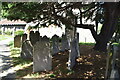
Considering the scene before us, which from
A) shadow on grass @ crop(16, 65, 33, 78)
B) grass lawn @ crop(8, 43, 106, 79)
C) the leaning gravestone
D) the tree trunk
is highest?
the tree trunk

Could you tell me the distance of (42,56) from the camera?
277 inches

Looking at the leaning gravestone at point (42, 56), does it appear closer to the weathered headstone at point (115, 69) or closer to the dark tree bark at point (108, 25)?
the dark tree bark at point (108, 25)

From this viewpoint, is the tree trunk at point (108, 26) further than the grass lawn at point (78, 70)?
Yes

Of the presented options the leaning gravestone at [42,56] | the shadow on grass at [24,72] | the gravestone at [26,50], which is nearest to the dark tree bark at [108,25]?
the leaning gravestone at [42,56]

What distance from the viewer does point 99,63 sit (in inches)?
285

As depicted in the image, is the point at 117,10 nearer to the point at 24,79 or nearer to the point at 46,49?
the point at 46,49

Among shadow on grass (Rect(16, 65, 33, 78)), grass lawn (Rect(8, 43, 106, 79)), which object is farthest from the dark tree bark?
shadow on grass (Rect(16, 65, 33, 78))

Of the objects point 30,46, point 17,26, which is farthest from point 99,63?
point 17,26

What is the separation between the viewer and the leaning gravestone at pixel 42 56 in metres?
6.94

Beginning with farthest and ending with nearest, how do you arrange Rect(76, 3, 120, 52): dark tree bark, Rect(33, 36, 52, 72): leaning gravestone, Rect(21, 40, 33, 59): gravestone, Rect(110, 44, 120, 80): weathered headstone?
Rect(21, 40, 33, 59): gravestone
Rect(76, 3, 120, 52): dark tree bark
Rect(33, 36, 52, 72): leaning gravestone
Rect(110, 44, 120, 80): weathered headstone

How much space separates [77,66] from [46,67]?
1423 mm

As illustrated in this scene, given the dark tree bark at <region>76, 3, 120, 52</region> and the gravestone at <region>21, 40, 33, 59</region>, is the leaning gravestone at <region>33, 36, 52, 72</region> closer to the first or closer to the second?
the dark tree bark at <region>76, 3, 120, 52</region>

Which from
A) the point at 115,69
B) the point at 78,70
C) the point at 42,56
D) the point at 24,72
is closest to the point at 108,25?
the point at 78,70

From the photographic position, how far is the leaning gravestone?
22.8ft
